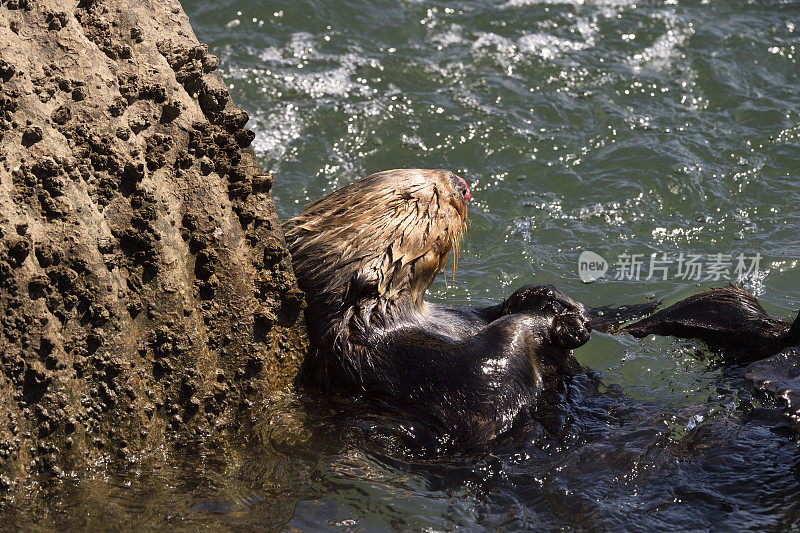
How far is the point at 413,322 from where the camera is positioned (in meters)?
4.50

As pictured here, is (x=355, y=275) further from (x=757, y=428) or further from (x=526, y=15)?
(x=526, y=15)

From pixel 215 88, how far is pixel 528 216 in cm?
368

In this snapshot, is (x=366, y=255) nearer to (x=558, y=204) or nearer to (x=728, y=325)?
(x=728, y=325)

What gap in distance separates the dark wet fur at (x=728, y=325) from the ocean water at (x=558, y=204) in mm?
128

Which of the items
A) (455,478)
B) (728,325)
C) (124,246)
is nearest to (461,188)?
(728,325)

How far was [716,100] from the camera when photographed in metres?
8.38

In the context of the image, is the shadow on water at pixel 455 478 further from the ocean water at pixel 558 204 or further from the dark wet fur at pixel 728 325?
the dark wet fur at pixel 728 325

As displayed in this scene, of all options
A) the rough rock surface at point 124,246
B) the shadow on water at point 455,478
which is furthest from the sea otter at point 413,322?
the rough rock surface at point 124,246

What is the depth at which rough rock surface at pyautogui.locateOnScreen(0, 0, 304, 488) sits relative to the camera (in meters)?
3.28

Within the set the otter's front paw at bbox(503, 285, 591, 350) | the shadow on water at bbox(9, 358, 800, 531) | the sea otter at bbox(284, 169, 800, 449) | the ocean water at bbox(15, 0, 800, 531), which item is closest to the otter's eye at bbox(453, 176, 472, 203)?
the sea otter at bbox(284, 169, 800, 449)

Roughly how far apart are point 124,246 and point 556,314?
7.09ft

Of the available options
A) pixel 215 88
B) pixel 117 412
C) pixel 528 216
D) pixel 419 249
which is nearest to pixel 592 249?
pixel 528 216

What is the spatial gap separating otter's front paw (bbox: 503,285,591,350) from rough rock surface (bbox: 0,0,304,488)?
122 cm

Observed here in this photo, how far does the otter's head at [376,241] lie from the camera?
14.2 ft
